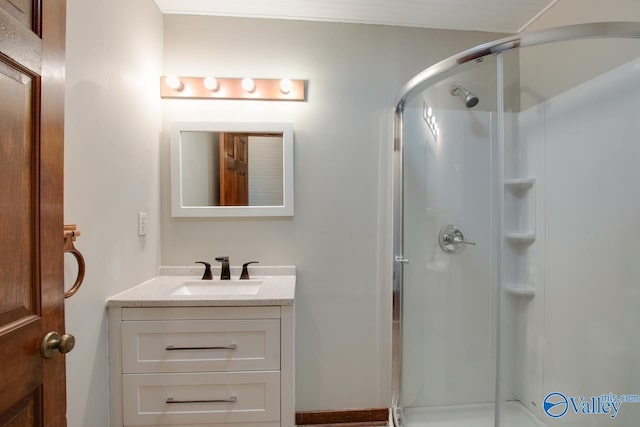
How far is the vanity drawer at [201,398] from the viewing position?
1.21 m

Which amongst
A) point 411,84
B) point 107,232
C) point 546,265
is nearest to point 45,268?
point 107,232

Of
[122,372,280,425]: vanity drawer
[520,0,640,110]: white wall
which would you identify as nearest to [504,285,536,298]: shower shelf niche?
[520,0,640,110]: white wall

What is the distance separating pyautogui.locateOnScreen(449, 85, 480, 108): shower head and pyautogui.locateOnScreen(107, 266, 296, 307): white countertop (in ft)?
4.11

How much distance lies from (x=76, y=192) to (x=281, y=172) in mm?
936

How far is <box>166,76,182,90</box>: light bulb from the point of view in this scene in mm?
1607

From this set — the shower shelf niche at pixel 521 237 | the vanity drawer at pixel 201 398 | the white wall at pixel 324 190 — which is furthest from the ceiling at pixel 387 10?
the vanity drawer at pixel 201 398

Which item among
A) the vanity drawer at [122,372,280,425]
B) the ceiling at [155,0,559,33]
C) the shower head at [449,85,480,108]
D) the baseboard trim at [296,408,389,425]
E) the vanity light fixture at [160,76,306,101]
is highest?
the ceiling at [155,0,559,33]

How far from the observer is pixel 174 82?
1609 millimetres

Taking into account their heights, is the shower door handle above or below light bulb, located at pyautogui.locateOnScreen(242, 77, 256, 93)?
below

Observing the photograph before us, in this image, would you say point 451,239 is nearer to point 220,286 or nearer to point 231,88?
point 220,286

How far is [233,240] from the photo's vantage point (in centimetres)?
169

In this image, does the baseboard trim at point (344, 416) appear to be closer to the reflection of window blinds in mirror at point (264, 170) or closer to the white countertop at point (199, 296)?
the white countertop at point (199, 296)

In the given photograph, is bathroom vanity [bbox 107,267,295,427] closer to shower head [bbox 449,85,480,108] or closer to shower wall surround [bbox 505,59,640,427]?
shower wall surround [bbox 505,59,640,427]

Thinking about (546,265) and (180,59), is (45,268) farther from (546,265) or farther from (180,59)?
(546,265)
